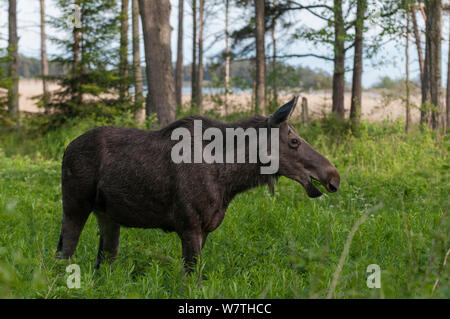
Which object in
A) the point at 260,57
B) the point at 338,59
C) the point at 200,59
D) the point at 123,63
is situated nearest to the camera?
the point at 123,63

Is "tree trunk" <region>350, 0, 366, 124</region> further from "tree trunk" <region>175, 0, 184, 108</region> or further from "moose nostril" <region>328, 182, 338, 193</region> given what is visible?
"tree trunk" <region>175, 0, 184, 108</region>

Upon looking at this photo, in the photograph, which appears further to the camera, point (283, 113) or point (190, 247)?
point (283, 113)

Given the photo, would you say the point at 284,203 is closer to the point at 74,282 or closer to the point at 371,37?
the point at 74,282

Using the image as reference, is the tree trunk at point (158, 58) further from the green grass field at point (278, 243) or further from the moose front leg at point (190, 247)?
the moose front leg at point (190, 247)

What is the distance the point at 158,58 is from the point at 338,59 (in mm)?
7580

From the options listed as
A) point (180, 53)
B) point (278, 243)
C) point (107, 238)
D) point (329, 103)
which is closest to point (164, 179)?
point (107, 238)

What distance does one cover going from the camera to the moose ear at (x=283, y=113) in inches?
167

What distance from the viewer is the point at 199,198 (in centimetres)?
415

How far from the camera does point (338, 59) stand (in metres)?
15.7

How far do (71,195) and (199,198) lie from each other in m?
1.50

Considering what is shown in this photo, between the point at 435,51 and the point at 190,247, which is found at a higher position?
the point at 435,51

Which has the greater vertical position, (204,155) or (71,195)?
(204,155)

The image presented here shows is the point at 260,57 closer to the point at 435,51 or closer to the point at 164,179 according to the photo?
the point at 435,51
